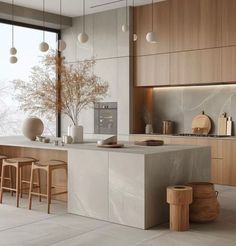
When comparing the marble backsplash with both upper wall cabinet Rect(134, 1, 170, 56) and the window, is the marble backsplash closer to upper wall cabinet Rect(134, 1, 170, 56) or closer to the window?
upper wall cabinet Rect(134, 1, 170, 56)

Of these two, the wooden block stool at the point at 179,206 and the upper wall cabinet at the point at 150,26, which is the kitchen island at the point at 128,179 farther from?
the upper wall cabinet at the point at 150,26

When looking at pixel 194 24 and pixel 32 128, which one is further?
pixel 194 24

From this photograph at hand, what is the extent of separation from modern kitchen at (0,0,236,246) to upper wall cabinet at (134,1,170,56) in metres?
0.02

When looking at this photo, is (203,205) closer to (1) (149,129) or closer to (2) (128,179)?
(2) (128,179)

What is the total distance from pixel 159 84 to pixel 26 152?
291 cm

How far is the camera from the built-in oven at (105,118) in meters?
8.58

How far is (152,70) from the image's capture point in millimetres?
8078

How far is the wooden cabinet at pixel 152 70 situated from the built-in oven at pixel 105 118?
75 centimetres

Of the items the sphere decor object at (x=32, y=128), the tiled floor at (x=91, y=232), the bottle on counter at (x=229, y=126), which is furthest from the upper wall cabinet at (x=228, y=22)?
the sphere decor object at (x=32, y=128)

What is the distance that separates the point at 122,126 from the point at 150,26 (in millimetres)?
1990

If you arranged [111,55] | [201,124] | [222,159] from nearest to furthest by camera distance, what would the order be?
[222,159] < [201,124] < [111,55]

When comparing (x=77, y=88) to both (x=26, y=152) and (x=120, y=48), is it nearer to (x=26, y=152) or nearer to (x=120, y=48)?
(x=26, y=152)

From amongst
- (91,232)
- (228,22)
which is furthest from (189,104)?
(91,232)

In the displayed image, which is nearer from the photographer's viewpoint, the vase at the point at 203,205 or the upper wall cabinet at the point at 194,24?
the vase at the point at 203,205
